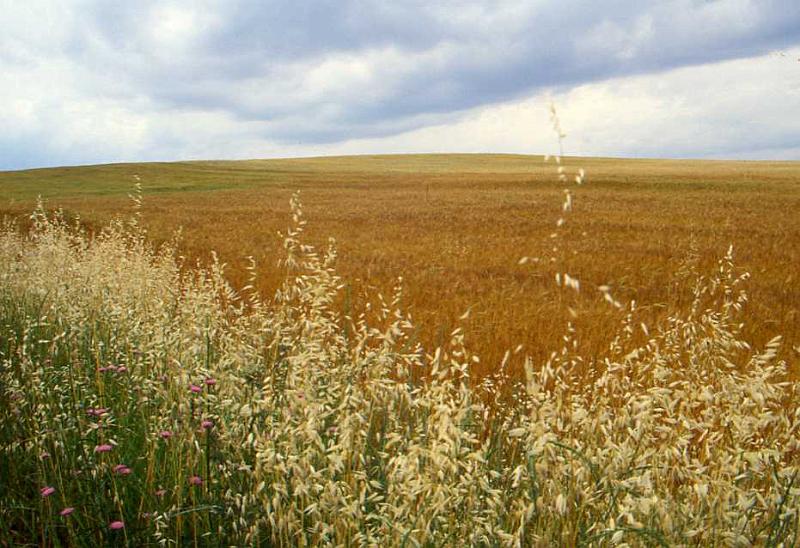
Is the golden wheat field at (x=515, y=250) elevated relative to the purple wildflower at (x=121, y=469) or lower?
lower

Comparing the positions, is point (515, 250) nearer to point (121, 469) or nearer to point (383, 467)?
point (383, 467)

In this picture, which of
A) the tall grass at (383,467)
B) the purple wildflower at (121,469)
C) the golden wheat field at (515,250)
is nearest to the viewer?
the tall grass at (383,467)

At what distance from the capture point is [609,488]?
2.21 meters

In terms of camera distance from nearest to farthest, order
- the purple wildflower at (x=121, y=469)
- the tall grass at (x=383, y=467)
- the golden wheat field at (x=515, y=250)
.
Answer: the tall grass at (x=383, y=467) < the purple wildflower at (x=121, y=469) < the golden wheat field at (x=515, y=250)

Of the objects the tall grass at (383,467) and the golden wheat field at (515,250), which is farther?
the golden wheat field at (515,250)

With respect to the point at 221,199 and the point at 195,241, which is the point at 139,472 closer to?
the point at 195,241

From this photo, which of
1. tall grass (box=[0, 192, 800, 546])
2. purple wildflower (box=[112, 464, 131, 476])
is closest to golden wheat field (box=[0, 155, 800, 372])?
tall grass (box=[0, 192, 800, 546])

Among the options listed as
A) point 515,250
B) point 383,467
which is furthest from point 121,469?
point 515,250

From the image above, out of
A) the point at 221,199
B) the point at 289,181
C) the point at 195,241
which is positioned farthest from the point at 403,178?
the point at 195,241

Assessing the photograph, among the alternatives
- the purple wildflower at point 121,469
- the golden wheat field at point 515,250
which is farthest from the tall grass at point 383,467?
the golden wheat field at point 515,250

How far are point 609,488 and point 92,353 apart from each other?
400 cm

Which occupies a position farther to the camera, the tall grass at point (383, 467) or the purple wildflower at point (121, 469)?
the purple wildflower at point (121, 469)

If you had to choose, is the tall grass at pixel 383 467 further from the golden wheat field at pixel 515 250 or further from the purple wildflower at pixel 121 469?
the golden wheat field at pixel 515 250

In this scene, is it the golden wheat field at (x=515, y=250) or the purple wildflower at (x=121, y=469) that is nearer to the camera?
the purple wildflower at (x=121, y=469)
